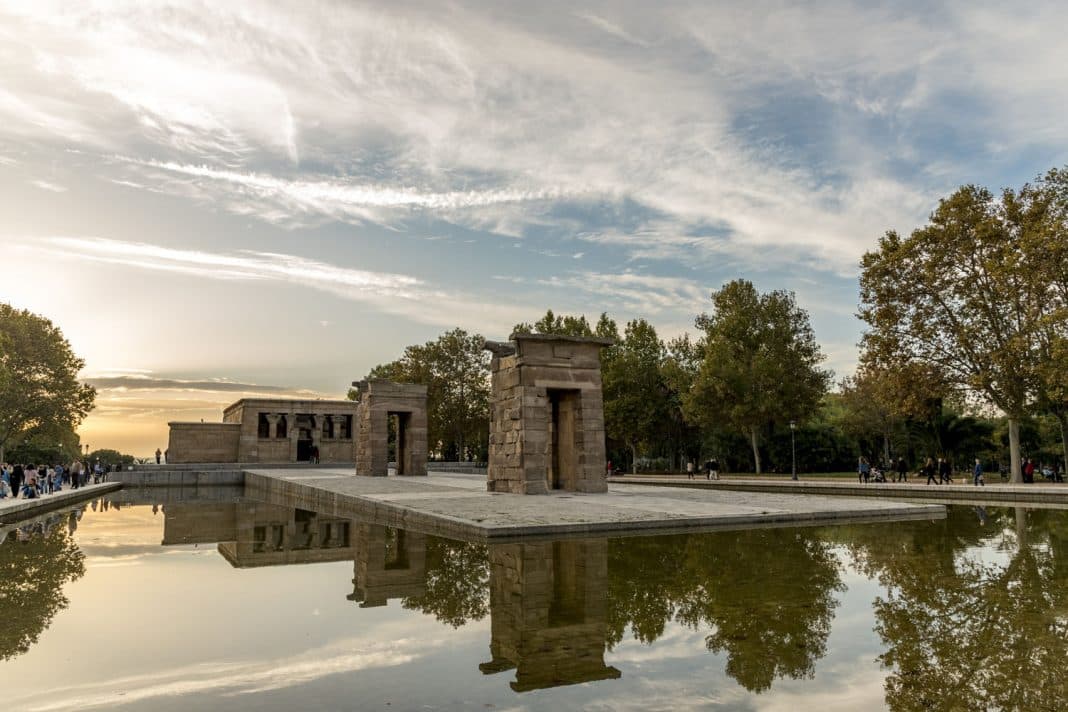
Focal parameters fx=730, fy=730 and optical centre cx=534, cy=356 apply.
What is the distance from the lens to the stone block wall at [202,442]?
54812 millimetres

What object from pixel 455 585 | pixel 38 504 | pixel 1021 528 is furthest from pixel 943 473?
pixel 38 504

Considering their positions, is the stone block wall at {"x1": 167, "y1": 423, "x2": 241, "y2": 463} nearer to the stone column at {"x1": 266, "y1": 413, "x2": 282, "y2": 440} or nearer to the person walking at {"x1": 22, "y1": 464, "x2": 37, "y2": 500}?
the stone column at {"x1": 266, "y1": 413, "x2": 282, "y2": 440}

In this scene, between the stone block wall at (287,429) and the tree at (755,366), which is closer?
the tree at (755,366)

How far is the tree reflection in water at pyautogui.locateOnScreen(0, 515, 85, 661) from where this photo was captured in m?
6.07

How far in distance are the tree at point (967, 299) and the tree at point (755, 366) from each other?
32.9 ft

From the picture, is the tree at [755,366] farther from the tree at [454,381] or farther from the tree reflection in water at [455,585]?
the tree reflection in water at [455,585]

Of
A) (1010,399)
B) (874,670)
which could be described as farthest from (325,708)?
(1010,399)

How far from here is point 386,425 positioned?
110 feet

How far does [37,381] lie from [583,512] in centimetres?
5078

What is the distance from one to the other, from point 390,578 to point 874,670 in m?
5.28

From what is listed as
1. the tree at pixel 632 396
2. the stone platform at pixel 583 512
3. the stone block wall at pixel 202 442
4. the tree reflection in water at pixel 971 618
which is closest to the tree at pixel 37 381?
the stone block wall at pixel 202 442

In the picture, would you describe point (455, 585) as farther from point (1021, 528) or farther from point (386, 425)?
point (386, 425)

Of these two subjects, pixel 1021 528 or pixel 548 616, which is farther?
pixel 1021 528

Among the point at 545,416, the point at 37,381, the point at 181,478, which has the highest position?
the point at 37,381
